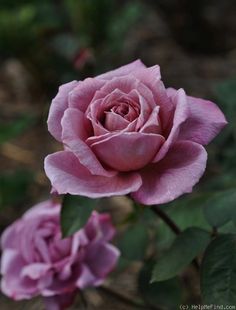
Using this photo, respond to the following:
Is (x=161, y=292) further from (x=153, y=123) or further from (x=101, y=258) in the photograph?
(x=153, y=123)

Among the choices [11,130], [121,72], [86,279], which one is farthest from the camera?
[11,130]

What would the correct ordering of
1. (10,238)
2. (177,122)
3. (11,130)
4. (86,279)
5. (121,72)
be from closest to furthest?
1. (177,122)
2. (121,72)
3. (86,279)
4. (10,238)
5. (11,130)

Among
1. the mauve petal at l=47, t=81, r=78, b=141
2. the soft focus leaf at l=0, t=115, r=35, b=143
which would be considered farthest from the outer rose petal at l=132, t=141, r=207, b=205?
the soft focus leaf at l=0, t=115, r=35, b=143

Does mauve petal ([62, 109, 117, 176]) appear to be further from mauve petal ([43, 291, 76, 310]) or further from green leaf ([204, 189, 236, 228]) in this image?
mauve petal ([43, 291, 76, 310])

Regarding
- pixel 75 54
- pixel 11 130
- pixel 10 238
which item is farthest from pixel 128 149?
pixel 75 54

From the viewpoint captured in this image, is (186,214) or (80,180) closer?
(80,180)

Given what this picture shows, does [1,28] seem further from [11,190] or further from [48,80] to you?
[11,190]

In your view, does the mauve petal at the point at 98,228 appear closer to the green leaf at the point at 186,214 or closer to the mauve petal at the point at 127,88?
the green leaf at the point at 186,214
